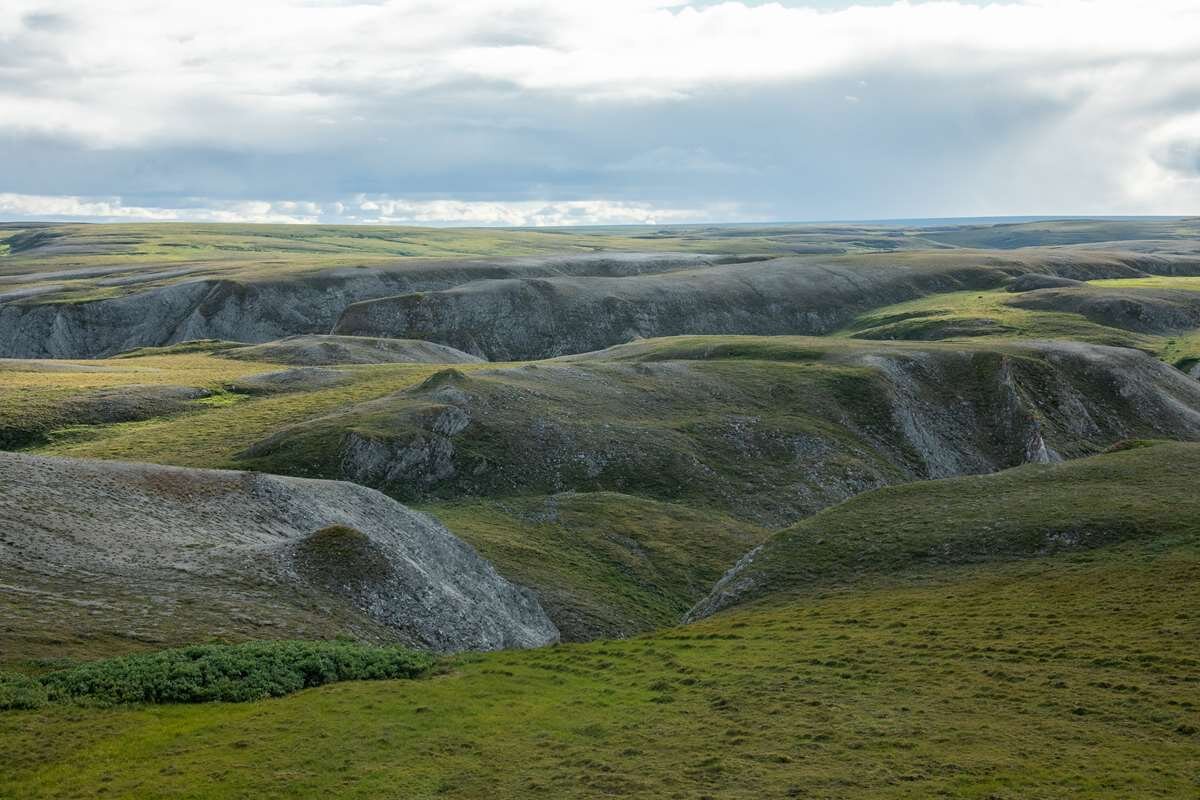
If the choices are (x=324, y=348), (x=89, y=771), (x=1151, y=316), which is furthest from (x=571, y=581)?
(x=1151, y=316)

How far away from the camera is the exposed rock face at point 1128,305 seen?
15362 cm

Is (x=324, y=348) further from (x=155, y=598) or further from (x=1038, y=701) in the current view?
(x=1038, y=701)

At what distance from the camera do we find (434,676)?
33.1 m

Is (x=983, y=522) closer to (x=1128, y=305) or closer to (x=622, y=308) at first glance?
(x=1128, y=305)

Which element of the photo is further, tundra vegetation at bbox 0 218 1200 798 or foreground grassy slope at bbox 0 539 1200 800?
tundra vegetation at bbox 0 218 1200 798

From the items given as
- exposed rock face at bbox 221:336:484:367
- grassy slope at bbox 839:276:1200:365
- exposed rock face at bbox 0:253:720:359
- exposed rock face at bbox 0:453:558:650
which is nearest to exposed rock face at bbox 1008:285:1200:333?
grassy slope at bbox 839:276:1200:365

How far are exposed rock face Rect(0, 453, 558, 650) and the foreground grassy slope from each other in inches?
290

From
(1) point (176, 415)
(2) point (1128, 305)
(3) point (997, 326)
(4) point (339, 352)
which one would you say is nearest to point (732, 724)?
(1) point (176, 415)

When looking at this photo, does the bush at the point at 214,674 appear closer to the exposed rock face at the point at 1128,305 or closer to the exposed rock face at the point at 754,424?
the exposed rock face at the point at 754,424

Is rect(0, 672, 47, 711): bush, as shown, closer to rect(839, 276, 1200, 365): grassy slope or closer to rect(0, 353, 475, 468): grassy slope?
rect(0, 353, 475, 468): grassy slope

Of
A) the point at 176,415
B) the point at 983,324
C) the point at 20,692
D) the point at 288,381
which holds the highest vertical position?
the point at 983,324

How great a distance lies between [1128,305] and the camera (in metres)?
157

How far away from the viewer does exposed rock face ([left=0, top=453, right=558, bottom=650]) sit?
35375 mm

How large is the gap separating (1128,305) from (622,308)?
8309cm
